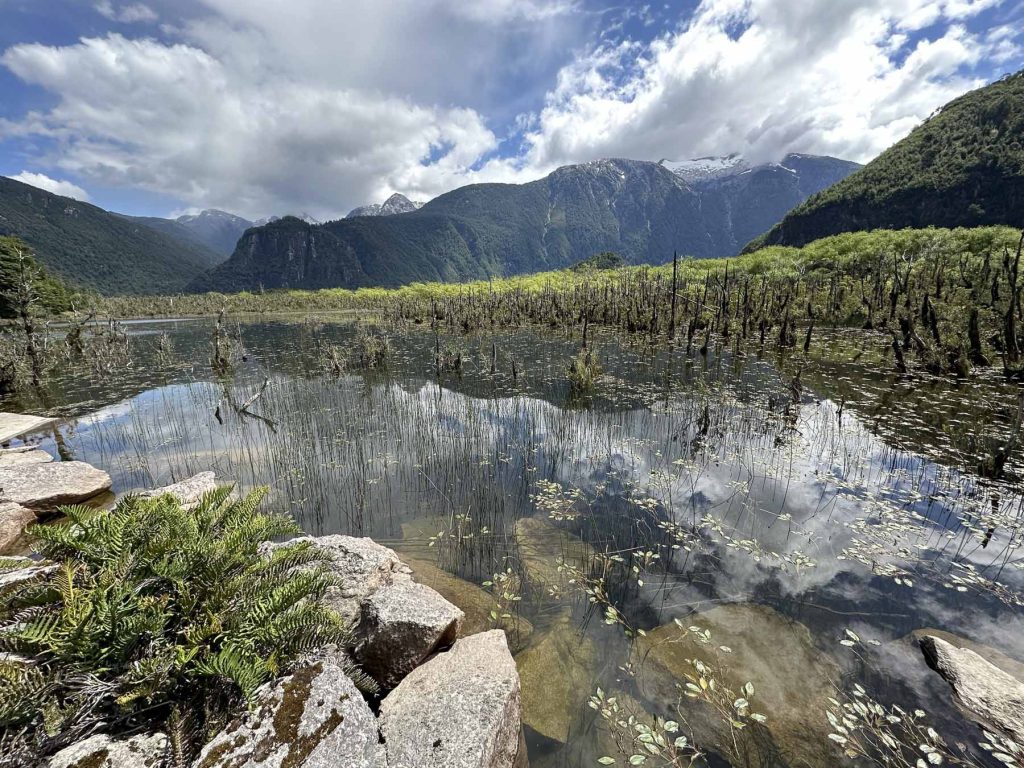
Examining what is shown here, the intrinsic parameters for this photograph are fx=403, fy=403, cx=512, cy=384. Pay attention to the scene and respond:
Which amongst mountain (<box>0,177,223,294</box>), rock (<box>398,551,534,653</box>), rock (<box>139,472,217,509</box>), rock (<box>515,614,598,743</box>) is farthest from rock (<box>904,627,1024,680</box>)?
mountain (<box>0,177,223,294</box>)

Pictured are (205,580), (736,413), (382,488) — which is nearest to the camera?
(205,580)

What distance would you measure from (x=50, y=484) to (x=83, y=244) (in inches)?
8736

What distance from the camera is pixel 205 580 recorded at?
3.15m

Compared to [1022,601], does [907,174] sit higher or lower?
higher

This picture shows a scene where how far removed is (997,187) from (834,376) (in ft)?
296

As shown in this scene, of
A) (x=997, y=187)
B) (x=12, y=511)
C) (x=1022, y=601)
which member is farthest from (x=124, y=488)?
(x=997, y=187)

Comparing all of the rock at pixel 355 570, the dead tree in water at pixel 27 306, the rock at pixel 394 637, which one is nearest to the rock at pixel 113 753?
the rock at pixel 394 637

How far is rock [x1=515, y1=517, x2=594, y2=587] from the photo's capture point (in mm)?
5395

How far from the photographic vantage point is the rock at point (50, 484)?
6727mm

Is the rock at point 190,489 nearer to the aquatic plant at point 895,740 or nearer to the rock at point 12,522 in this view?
the rock at point 12,522

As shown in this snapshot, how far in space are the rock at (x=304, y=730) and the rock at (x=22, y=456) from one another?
9.84 m

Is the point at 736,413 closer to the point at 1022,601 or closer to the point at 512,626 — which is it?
the point at 1022,601

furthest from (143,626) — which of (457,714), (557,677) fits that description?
(557,677)

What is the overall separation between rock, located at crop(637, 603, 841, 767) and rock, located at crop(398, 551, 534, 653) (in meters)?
1.32
